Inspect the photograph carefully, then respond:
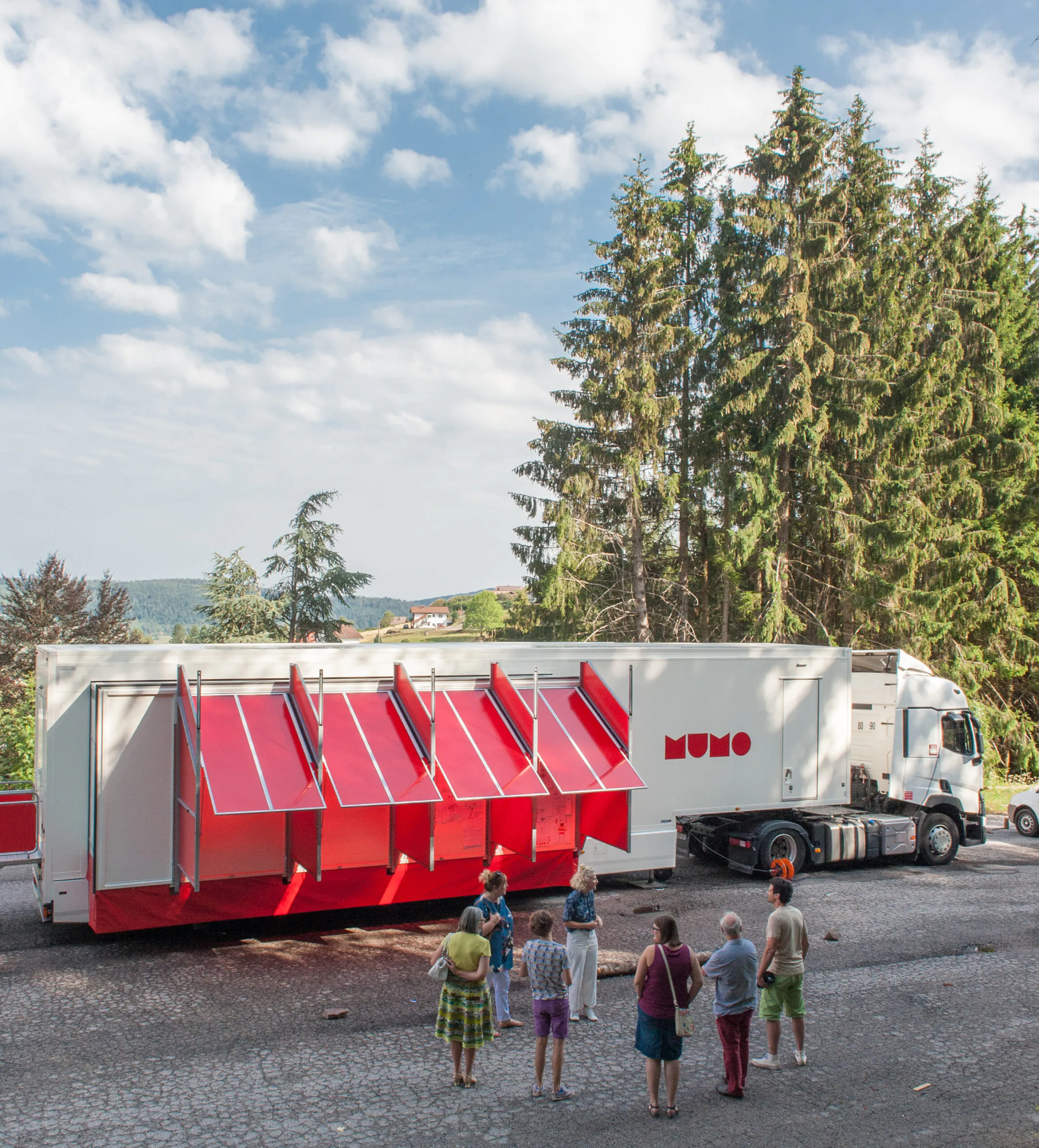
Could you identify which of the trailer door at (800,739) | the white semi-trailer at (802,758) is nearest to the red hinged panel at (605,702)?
the white semi-trailer at (802,758)

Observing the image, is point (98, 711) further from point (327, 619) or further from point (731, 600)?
point (327, 619)

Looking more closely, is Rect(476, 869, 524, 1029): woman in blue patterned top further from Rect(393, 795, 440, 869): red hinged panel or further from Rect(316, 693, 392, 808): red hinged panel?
Rect(393, 795, 440, 869): red hinged panel

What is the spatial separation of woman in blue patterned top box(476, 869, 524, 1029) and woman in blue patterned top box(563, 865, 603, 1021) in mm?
525

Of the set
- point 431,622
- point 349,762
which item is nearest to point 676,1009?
point 349,762

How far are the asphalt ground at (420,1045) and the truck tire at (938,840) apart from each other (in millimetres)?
3063

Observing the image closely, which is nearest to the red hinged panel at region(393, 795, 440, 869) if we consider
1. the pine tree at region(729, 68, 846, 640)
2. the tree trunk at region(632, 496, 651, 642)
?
the pine tree at region(729, 68, 846, 640)

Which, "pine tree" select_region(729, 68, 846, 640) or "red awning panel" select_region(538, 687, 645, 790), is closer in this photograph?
"red awning panel" select_region(538, 687, 645, 790)

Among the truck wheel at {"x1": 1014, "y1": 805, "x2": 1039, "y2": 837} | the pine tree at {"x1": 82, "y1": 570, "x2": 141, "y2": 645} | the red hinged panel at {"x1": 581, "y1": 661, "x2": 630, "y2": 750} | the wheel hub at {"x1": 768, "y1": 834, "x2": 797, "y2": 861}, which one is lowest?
the truck wheel at {"x1": 1014, "y1": 805, "x2": 1039, "y2": 837}

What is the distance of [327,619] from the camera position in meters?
33.3

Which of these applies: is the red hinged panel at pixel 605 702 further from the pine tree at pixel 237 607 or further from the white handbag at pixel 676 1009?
the pine tree at pixel 237 607

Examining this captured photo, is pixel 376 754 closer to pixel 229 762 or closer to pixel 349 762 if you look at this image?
pixel 349 762

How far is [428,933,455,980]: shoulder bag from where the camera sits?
6.59 m

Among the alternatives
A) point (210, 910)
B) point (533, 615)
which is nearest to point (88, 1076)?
point (210, 910)

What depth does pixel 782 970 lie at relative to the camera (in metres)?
7.02
